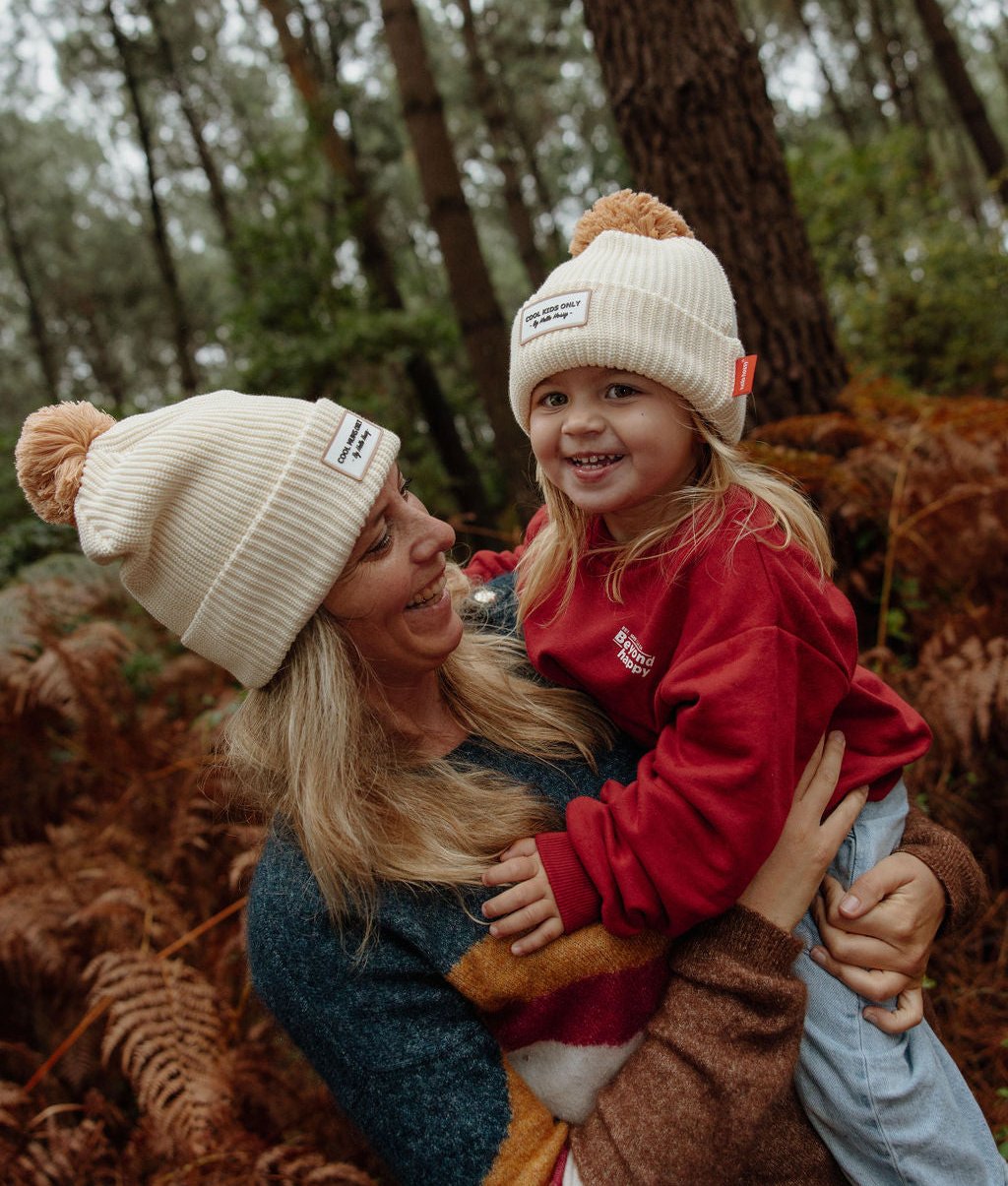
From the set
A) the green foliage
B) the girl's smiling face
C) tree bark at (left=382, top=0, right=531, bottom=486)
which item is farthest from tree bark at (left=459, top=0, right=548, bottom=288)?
the girl's smiling face

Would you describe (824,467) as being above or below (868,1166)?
above

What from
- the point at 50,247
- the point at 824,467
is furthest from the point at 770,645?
the point at 50,247

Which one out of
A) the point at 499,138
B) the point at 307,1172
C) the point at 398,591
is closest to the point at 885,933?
the point at 398,591

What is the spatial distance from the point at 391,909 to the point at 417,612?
589 millimetres

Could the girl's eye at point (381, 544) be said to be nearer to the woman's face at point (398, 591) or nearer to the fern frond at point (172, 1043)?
the woman's face at point (398, 591)

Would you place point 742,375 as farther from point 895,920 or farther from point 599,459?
point 895,920

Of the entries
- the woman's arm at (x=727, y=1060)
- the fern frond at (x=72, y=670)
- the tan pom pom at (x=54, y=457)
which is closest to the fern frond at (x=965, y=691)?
the woman's arm at (x=727, y=1060)

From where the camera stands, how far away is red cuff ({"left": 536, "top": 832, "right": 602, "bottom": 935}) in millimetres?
1619

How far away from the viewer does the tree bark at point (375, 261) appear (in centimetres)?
1071

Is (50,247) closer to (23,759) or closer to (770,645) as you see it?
(23,759)

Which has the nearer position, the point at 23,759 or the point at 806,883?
the point at 806,883

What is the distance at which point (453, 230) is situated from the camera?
25.7ft

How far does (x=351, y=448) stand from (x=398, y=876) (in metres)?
0.84

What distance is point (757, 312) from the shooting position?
3.53m
